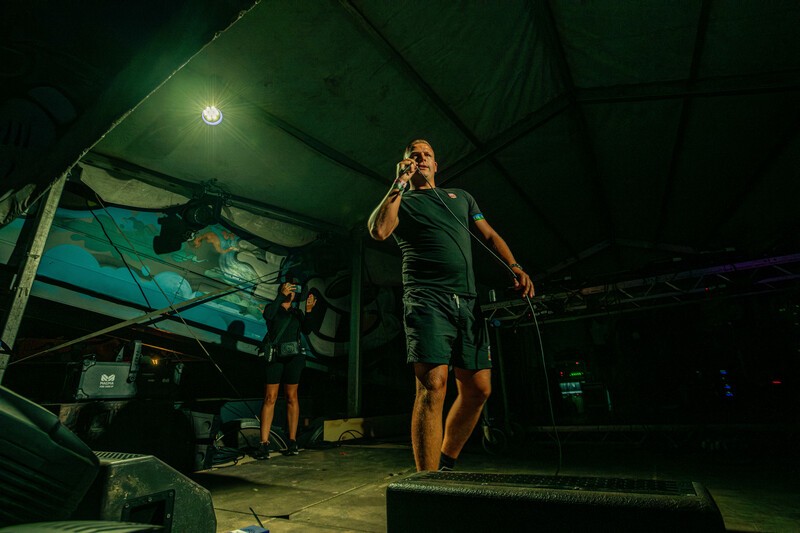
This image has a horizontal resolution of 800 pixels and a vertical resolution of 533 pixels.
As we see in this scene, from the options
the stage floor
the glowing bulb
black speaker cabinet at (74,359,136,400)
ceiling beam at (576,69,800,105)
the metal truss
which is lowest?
the stage floor

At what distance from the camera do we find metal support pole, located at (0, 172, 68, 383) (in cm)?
345

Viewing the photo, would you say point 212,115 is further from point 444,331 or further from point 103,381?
point 444,331

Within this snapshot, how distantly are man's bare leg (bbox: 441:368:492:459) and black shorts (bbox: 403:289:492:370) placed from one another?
72 mm

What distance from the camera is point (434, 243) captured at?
2.26 metres

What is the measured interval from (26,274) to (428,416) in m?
4.29

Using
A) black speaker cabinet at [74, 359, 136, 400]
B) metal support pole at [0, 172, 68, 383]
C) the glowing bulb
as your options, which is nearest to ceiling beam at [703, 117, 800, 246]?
the glowing bulb

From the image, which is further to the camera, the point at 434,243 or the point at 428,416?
the point at 434,243

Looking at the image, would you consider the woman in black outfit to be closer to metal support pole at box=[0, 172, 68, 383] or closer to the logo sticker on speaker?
the logo sticker on speaker

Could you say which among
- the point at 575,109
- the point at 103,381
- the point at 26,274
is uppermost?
the point at 575,109

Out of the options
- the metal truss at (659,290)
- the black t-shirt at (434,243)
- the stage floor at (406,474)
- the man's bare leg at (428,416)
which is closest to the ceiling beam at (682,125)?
the metal truss at (659,290)

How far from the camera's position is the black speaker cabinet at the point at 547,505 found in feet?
2.73

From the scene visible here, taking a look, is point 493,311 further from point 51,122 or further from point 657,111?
point 51,122

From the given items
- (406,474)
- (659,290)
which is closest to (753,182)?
(659,290)

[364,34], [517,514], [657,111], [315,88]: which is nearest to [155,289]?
[315,88]
